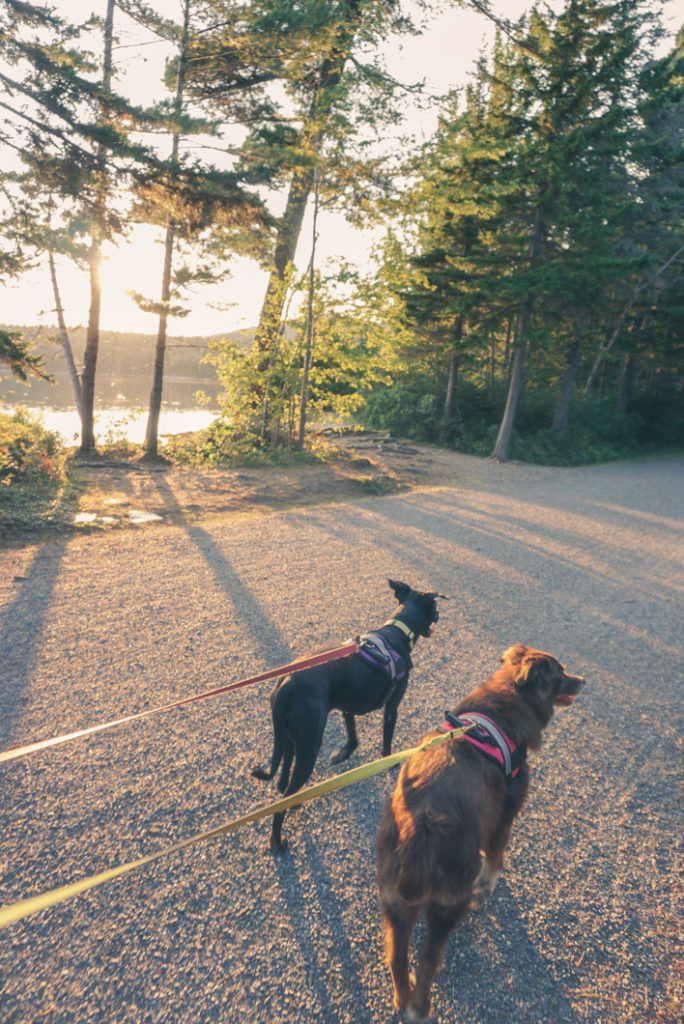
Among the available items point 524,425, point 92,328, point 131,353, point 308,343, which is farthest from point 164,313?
point 131,353

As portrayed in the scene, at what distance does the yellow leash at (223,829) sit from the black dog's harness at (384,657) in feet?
2.23

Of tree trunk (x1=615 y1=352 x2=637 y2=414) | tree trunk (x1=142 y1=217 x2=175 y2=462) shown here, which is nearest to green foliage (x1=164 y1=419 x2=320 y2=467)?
tree trunk (x1=142 y1=217 x2=175 y2=462)

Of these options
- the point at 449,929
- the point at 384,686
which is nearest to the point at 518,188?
the point at 384,686

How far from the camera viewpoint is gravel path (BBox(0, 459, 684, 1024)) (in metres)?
1.96

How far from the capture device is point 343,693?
8.79 ft

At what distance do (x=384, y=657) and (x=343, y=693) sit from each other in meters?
0.32

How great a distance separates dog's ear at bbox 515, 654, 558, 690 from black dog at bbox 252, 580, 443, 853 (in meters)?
0.69

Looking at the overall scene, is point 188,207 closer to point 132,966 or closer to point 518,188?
point 132,966

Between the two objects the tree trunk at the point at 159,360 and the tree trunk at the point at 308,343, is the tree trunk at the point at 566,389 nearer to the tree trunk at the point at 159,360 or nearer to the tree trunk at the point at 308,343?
the tree trunk at the point at 308,343

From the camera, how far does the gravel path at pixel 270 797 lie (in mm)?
1960

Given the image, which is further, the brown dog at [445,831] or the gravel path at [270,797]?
the gravel path at [270,797]

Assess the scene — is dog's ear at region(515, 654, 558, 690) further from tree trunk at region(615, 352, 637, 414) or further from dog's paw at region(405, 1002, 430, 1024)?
tree trunk at region(615, 352, 637, 414)

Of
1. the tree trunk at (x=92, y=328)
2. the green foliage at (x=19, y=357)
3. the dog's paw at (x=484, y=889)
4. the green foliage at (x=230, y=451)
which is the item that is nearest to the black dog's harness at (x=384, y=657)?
the dog's paw at (x=484, y=889)

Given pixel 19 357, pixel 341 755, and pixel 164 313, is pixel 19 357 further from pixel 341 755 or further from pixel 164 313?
pixel 341 755
